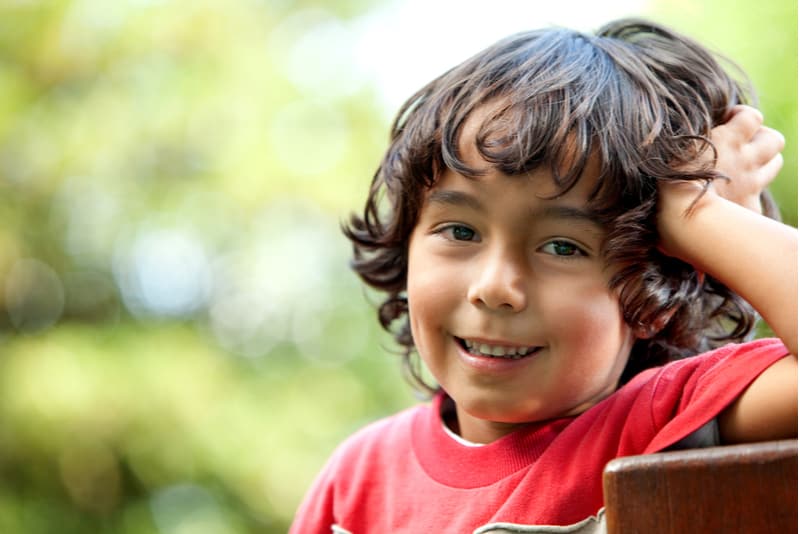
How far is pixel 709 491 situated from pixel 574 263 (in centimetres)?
37

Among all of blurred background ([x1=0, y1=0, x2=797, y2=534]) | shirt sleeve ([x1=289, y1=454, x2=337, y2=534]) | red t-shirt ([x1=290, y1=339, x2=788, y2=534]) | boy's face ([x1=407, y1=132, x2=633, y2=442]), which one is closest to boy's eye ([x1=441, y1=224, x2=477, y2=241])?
boy's face ([x1=407, y1=132, x2=633, y2=442])

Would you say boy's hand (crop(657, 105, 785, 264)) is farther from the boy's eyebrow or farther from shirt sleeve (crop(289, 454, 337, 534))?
shirt sleeve (crop(289, 454, 337, 534))

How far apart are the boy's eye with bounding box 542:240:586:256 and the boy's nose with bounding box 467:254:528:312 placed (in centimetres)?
3

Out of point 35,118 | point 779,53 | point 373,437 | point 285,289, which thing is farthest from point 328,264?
point 373,437

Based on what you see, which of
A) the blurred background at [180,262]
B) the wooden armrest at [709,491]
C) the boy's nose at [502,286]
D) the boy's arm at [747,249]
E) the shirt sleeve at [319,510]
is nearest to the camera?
the wooden armrest at [709,491]

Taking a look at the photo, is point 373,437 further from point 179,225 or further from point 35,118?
point 35,118

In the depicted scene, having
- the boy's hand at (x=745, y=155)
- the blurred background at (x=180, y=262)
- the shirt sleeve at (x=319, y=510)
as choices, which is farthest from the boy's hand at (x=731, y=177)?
the blurred background at (x=180, y=262)

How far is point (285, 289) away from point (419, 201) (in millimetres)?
2118

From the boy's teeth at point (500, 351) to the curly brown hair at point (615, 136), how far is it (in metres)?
0.12

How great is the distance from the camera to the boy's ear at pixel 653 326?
1.07 meters

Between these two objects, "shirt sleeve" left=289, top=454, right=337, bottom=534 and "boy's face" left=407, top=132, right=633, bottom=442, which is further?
"shirt sleeve" left=289, top=454, right=337, bottom=534

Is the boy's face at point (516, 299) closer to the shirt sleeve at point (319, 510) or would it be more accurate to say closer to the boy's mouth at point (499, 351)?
the boy's mouth at point (499, 351)

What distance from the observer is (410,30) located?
325 centimetres

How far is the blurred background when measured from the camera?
3.26m
